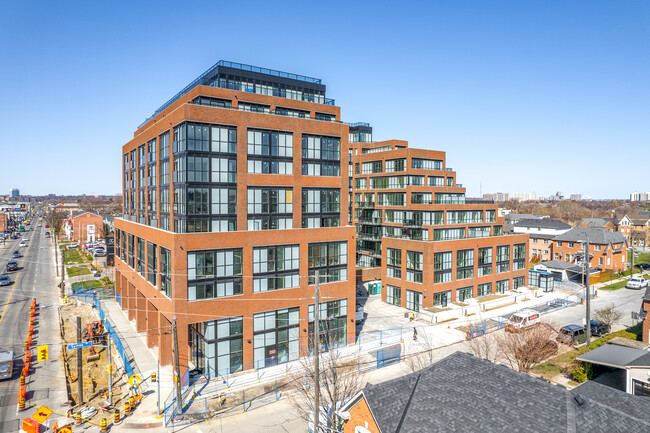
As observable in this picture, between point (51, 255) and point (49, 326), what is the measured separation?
6096cm

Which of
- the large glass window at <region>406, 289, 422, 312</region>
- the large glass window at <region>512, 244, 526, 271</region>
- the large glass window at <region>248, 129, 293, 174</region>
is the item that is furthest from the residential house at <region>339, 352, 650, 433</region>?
the large glass window at <region>512, 244, 526, 271</region>

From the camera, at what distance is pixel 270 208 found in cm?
3447

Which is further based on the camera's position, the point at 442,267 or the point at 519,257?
the point at 519,257

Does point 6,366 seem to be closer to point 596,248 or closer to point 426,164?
point 426,164

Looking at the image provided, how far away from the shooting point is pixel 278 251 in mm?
34031

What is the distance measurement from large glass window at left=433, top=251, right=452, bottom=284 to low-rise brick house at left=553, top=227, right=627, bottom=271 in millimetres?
35855

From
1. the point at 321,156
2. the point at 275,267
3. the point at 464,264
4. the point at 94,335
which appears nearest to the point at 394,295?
the point at 464,264

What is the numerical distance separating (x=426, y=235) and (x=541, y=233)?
2023 inches

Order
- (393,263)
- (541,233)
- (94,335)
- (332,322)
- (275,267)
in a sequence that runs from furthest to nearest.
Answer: (541,233), (393,263), (94,335), (332,322), (275,267)

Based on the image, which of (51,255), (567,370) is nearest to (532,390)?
(567,370)

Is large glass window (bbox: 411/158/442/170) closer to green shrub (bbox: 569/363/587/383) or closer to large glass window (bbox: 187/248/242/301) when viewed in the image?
green shrub (bbox: 569/363/587/383)

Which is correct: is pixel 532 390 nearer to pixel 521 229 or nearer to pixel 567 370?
pixel 567 370

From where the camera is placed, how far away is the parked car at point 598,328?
1636 inches

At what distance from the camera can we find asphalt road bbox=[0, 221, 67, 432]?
90.0ft
